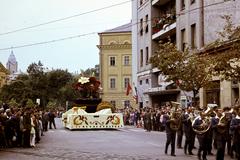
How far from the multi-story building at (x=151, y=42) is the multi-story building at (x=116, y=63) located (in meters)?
26.9

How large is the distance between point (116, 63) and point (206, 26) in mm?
52834

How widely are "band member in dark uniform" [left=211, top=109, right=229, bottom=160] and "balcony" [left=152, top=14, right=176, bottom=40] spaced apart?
29512 millimetres

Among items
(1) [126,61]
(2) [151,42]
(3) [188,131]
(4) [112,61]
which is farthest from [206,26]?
(1) [126,61]

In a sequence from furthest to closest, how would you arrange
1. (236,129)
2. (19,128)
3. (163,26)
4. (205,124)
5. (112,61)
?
1. (112,61)
2. (163,26)
3. (19,128)
4. (205,124)
5. (236,129)

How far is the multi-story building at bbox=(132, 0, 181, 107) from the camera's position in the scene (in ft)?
158

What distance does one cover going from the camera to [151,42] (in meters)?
54.1

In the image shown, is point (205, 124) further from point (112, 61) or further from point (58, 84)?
point (58, 84)

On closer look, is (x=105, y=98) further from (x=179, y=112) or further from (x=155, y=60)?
(x=179, y=112)

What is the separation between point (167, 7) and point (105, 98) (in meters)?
41.5

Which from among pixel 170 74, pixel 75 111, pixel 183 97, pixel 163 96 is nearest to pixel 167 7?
pixel 163 96

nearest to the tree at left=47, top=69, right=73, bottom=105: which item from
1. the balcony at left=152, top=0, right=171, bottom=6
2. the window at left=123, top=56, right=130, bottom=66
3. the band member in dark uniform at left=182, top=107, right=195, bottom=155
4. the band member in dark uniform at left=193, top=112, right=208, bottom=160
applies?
the window at left=123, top=56, right=130, bottom=66

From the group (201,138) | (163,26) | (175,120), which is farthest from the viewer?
(163,26)

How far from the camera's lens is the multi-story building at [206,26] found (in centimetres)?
3369

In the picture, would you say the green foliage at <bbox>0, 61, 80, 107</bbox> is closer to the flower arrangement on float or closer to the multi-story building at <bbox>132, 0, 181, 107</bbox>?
the multi-story building at <bbox>132, 0, 181, 107</bbox>
